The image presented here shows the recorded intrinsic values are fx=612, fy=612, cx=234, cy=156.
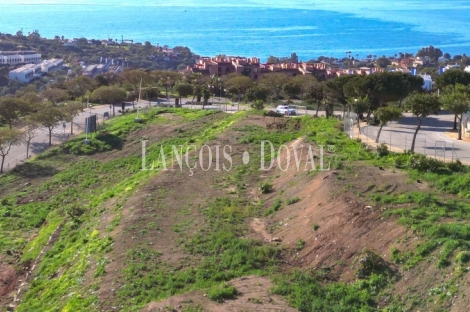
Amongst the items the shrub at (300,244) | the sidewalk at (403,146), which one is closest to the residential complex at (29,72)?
the sidewalk at (403,146)

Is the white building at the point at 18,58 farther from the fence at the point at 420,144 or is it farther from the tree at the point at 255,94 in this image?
the fence at the point at 420,144

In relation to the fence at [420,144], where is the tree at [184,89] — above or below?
above

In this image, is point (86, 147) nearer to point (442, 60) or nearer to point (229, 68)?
point (229, 68)

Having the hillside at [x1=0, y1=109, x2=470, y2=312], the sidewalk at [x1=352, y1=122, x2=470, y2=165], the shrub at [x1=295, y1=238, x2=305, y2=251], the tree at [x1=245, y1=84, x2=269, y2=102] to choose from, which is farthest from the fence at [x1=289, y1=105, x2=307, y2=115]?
the shrub at [x1=295, y1=238, x2=305, y2=251]

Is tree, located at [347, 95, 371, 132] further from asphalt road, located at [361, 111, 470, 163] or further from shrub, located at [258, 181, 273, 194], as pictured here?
shrub, located at [258, 181, 273, 194]

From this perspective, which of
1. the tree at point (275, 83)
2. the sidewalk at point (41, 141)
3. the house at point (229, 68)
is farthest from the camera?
the house at point (229, 68)
